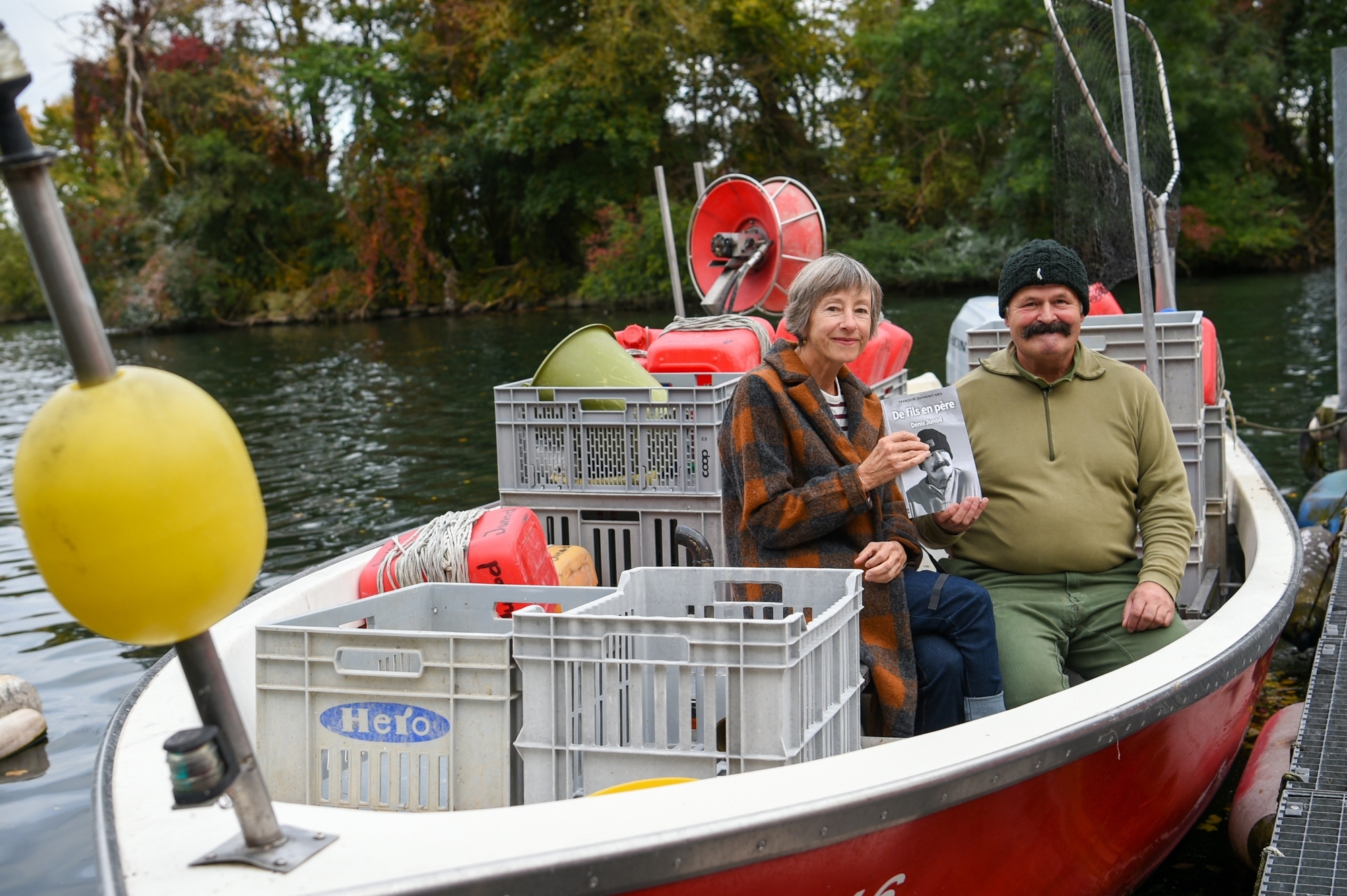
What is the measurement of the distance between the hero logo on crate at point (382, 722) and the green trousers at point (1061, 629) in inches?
60.8

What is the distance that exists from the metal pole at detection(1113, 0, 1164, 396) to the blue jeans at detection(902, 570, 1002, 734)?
1.41m

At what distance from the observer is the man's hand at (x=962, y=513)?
10.5 ft

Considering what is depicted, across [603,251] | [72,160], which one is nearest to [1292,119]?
[603,251]

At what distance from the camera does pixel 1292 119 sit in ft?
108

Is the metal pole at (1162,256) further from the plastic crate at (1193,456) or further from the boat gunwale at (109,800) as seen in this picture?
the boat gunwale at (109,800)

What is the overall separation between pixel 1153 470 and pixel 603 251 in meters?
29.6

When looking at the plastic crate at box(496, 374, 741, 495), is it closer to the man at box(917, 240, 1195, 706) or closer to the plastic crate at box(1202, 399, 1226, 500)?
the man at box(917, 240, 1195, 706)

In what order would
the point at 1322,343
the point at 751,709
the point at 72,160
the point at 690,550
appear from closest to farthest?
the point at 751,709 < the point at 690,550 < the point at 1322,343 < the point at 72,160

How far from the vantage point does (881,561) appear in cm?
298

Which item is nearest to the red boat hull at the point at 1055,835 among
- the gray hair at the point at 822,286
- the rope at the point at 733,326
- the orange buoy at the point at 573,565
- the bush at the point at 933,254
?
the gray hair at the point at 822,286

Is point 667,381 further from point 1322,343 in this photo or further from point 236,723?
point 1322,343

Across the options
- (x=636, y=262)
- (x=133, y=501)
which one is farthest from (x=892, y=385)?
(x=636, y=262)

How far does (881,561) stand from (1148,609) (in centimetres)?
78

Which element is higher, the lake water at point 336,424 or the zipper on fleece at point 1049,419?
the zipper on fleece at point 1049,419
